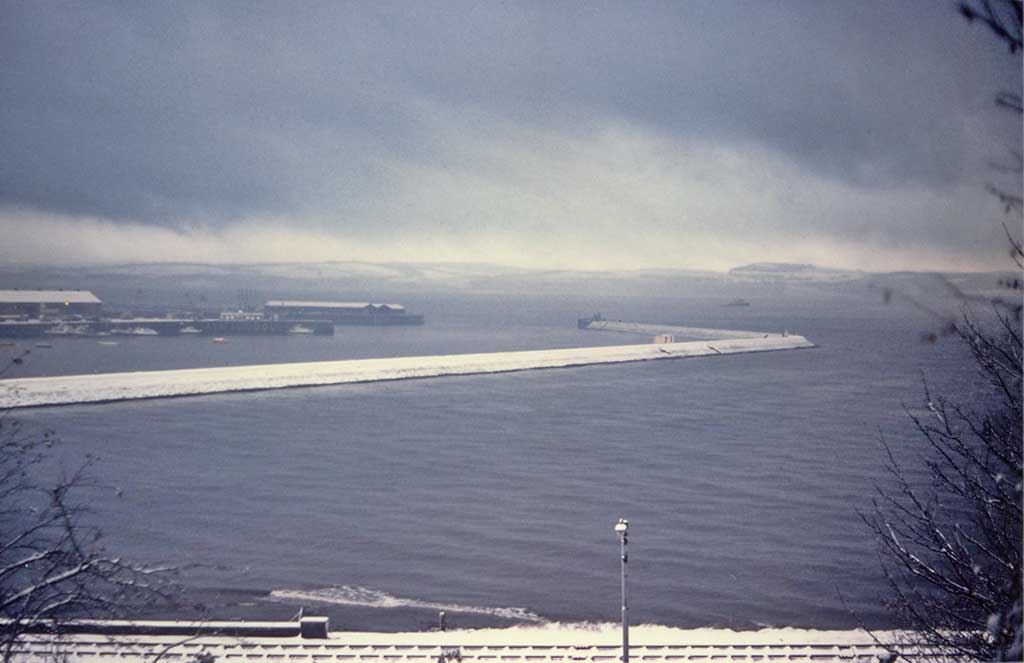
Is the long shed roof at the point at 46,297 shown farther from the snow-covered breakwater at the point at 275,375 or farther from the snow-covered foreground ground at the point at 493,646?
the snow-covered foreground ground at the point at 493,646

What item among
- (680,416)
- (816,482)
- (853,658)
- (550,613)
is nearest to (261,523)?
(550,613)

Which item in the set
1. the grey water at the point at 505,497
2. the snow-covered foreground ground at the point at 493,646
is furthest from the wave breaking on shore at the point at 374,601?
the snow-covered foreground ground at the point at 493,646

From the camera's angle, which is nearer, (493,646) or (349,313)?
(493,646)

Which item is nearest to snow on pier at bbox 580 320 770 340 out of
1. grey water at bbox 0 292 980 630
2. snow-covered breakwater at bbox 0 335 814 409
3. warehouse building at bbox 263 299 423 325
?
snow-covered breakwater at bbox 0 335 814 409

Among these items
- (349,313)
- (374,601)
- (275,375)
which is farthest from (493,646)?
(349,313)

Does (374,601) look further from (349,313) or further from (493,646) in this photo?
(349,313)

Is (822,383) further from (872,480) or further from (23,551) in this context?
(23,551)
